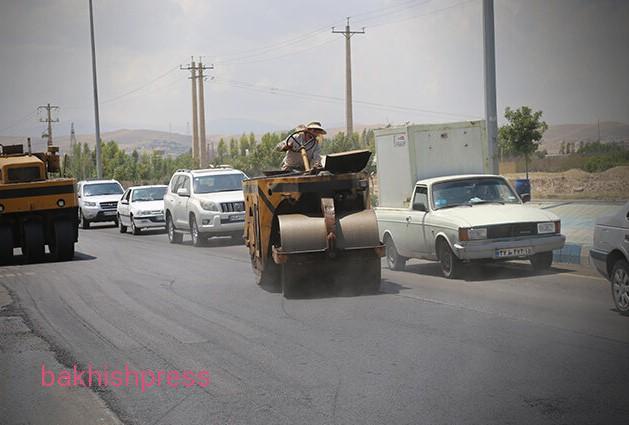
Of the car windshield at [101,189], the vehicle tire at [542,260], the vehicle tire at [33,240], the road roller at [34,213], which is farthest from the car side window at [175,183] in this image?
the vehicle tire at [542,260]

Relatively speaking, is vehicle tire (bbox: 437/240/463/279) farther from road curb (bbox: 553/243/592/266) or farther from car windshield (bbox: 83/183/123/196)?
car windshield (bbox: 83/183/123/196)

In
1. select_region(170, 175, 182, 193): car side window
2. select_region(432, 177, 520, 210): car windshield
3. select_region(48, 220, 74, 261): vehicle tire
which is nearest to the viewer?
select_region(432, 177, 520, 210): car windshield

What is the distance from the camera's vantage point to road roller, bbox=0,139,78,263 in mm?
20125

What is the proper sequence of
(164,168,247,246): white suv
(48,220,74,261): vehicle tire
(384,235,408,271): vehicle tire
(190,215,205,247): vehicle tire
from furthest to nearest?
(190,215,205,247): vehicle tire
(164,168,247,246): white suv
(48,220,74,261): vehicle tire
(384,235,408,271): vehicle tire

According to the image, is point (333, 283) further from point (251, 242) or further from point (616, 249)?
point (616, 249)

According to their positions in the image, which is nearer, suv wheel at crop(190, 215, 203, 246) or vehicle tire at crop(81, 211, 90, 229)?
suv wheel at crop(190, 215, 203, 246)

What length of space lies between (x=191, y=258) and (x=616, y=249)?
38.5 ft

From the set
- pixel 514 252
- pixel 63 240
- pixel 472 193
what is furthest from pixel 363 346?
pixel 63 240

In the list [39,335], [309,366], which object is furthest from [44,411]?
[39,335]

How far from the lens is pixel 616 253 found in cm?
970

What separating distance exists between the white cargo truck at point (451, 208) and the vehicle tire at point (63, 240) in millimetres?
7406

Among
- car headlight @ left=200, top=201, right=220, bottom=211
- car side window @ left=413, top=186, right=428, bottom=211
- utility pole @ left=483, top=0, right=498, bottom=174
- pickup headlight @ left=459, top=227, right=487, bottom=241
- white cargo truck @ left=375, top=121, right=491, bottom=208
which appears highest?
utility pole @ left=483, top=0, right=498, bottom=174

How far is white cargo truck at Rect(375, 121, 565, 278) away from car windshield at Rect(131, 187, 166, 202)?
45.8 feet

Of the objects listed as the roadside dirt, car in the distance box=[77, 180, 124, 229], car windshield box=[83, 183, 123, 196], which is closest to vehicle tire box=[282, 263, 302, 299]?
car in the distance box=[77, 180, 124, 229]
